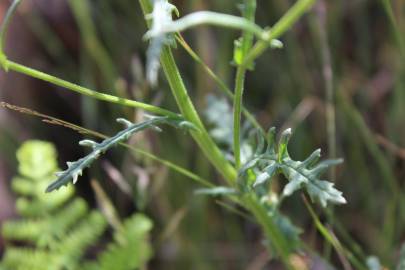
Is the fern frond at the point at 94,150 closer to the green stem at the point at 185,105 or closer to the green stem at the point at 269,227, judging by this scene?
the green stem at the point at 185,105

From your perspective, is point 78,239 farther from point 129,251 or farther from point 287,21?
point 287,21

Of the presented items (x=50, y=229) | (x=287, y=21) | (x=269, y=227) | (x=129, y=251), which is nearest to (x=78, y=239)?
(x=50, y=229)

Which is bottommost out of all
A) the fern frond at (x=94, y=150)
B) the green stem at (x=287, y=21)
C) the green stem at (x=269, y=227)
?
the green stem at (x=269, y=227)

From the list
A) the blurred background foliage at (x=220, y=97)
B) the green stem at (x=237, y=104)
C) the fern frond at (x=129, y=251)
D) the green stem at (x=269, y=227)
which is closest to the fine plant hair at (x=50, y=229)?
the fern frond at (x=129, y=251)

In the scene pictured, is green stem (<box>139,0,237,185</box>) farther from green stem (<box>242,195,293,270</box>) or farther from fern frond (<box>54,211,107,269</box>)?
fern frond (<box>54,211,107,269</box>)

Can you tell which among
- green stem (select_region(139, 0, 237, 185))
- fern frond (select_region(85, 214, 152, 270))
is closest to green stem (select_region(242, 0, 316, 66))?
green stem (select_region(139, 0, 237, 185))

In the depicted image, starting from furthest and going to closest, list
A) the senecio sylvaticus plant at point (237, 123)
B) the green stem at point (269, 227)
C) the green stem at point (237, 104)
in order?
the green stem at point (269, 227) → the green stem at point (237, 104) → the senecio sylvaticus plant at point (237, 123)
